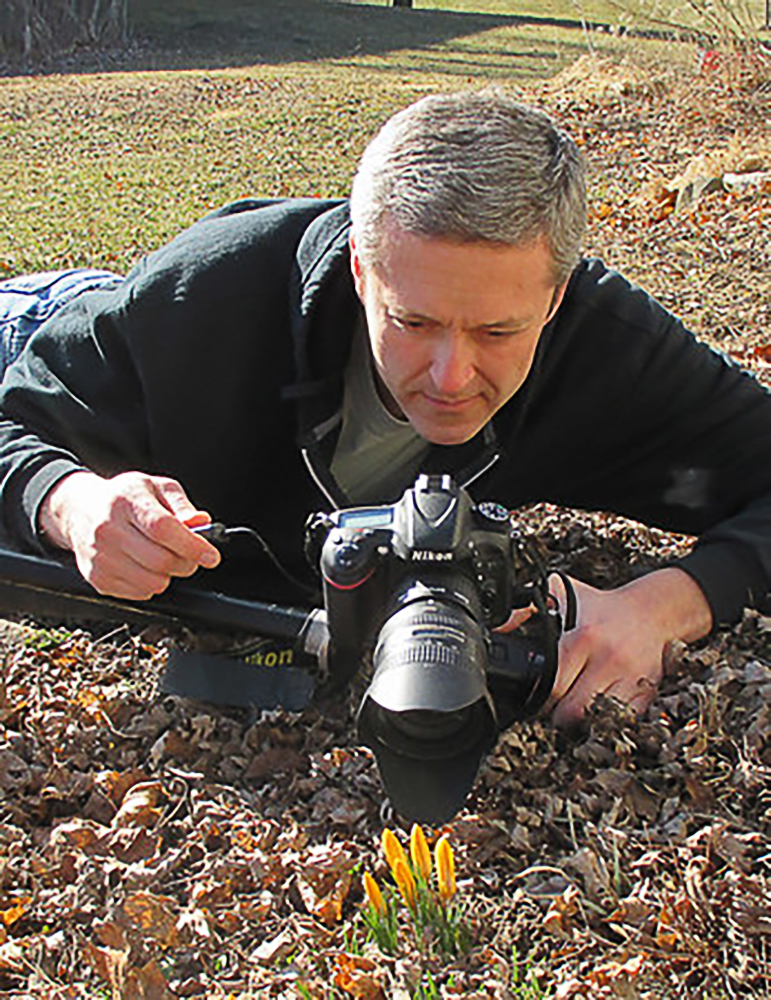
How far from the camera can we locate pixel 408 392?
2.35 meters

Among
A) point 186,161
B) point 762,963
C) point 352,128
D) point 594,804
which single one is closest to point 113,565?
point 594,804

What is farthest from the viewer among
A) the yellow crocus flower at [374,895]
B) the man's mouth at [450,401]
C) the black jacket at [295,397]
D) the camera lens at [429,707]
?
the black jacket at [295,397]

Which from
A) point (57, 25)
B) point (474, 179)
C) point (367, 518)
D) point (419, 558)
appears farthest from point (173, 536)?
point (57, 25)

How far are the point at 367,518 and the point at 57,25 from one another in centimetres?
2155

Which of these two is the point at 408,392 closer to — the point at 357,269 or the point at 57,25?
the point at 357,269

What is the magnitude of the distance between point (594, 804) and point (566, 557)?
1.07 metres

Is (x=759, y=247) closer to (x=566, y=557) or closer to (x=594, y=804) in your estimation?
(x=566, y=557)

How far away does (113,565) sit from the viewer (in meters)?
2.26

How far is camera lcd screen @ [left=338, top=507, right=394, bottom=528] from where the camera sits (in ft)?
6.70

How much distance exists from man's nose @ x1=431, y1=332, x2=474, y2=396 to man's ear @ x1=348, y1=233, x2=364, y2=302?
0.79 ft

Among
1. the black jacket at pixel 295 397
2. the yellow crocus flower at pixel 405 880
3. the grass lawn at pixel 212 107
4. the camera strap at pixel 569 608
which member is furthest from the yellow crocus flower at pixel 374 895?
the grass lawn at pixel 212 107

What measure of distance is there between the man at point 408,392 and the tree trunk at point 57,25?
19.4 m

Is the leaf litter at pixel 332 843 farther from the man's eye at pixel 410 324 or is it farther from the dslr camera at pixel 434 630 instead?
the man's eye at pixel 410 324

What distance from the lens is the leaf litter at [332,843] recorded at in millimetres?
1933
